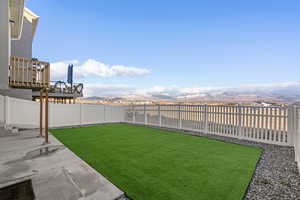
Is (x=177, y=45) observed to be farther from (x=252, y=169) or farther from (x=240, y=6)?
(x=252, y=169)

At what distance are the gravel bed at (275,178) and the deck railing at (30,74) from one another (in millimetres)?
7110

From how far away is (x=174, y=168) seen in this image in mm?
3121

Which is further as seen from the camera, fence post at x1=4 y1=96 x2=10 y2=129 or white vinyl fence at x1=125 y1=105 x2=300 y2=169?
fence post at x1=4 y1=96 x2=10 y2=129

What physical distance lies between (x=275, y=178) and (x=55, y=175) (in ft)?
13.2

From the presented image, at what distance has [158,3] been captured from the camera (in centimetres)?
1041

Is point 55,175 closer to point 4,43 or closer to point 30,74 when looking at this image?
point 4,43

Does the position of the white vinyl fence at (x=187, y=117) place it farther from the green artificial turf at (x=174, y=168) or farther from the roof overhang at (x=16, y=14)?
the roof overhang at (x=16, y=14)

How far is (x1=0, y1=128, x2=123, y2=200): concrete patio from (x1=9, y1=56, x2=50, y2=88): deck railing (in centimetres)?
264

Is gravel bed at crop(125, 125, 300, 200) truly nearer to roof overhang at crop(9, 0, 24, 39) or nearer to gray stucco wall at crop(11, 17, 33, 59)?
roof overhang at crop(9, 0, 24, 39)

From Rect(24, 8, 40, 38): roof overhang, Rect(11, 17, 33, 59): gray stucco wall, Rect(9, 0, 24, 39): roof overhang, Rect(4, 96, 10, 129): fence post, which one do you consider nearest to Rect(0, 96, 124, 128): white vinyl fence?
Rect(4, 96, 10, 129): fence post

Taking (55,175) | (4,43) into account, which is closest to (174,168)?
(55,175)

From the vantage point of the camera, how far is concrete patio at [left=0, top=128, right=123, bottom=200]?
7.24ft

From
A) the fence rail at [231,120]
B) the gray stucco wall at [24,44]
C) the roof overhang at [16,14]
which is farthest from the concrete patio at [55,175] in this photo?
the gray stucco wall at [24,44]

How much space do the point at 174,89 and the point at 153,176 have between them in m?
24.3
